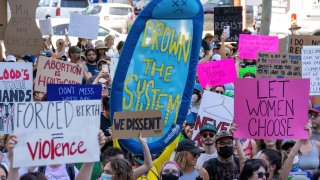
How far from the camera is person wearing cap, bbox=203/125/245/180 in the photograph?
916 centimetres

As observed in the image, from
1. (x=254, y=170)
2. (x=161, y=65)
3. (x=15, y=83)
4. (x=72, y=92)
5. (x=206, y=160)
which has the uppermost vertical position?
(x=161, y=65)

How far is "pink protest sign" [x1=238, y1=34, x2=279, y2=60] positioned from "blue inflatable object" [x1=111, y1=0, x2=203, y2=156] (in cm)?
612

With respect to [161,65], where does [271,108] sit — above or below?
below

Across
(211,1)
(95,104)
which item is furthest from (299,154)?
(211,1)

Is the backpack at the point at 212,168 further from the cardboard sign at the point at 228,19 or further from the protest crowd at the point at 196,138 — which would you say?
the cardboard sign at the point at 228,19

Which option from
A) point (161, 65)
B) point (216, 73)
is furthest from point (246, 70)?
point (161, 65)

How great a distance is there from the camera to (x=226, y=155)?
9.23 meters

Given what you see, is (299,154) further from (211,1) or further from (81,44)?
(211,1)

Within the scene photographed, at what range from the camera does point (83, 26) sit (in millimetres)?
16219

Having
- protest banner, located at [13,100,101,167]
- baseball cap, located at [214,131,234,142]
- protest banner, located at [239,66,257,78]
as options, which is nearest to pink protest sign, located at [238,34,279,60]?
protest banner, located at [239,66,257,78]

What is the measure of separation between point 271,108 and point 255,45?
6609 millimetres

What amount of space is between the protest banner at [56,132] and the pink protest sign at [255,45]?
8.42 metres

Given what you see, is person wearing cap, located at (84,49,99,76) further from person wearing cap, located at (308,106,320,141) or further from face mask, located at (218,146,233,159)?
face mask, located at (218,146,233,159)

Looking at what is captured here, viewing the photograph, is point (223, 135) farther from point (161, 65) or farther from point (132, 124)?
point (132, 124)
